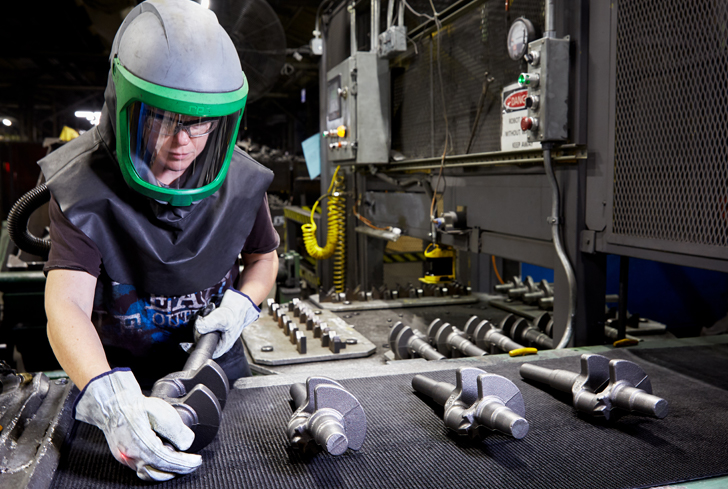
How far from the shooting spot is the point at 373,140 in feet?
10.5

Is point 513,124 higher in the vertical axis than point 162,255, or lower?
higher

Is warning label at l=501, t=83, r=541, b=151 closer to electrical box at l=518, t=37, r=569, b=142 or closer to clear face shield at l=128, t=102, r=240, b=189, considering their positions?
electrical box at l=518, t=37, r=569, b=142

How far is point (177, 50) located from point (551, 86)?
3.94 feet

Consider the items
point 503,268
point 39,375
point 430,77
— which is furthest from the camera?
point 503,268

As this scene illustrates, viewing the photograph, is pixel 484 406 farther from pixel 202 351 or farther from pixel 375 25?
pixel 375 25

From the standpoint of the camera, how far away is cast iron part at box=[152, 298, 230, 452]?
983 mm

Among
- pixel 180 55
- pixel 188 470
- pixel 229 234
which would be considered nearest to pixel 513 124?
pixel 229 234

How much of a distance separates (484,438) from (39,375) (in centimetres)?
107

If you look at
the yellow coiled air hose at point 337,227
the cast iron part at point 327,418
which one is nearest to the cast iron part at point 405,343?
the cast iron part at point 327,418

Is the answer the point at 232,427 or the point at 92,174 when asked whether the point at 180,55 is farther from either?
the point at 232,427

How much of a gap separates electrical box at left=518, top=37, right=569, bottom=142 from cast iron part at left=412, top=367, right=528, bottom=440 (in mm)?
965

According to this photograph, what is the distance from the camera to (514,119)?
1.99 m

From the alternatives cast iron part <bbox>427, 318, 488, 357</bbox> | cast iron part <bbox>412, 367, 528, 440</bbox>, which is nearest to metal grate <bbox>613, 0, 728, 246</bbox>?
cast iron part <bbox>427, 318, 488, 357</bbox>

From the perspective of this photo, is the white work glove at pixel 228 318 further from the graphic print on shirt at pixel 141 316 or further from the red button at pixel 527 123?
the red button at pixel 527 123
